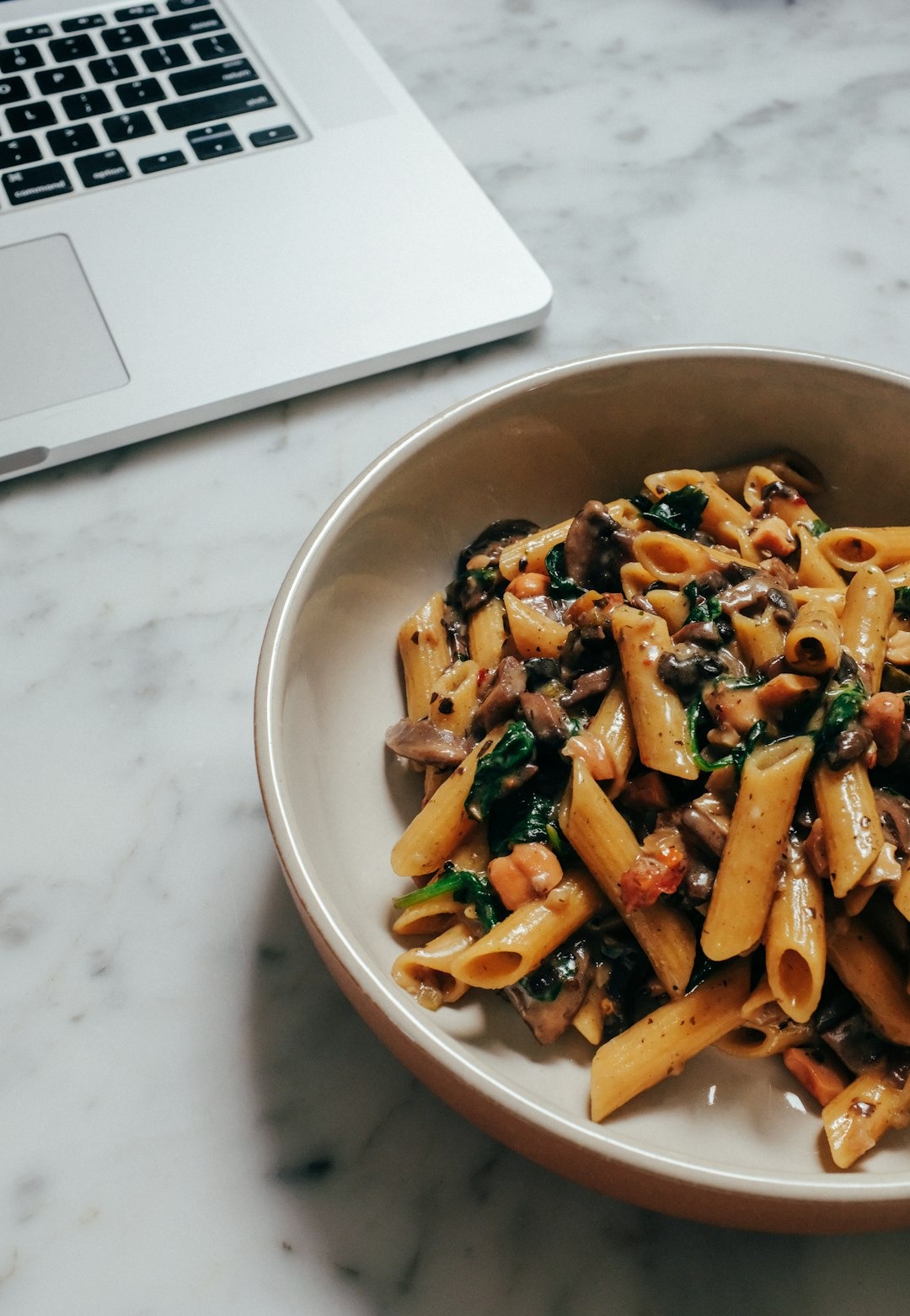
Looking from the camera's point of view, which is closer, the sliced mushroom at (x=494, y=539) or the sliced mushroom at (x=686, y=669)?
the sliced mushroom at (x=686, y=669)

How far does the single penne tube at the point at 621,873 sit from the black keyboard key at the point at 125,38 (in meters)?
1.46

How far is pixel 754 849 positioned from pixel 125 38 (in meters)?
1.60

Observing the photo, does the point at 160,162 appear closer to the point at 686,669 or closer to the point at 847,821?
the point at 686,669

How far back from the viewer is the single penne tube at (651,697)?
37.9 inches

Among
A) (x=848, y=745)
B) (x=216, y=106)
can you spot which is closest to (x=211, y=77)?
(x=216, y=106)

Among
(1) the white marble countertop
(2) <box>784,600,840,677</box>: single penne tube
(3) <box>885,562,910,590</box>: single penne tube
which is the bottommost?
(1) the white marble countertop

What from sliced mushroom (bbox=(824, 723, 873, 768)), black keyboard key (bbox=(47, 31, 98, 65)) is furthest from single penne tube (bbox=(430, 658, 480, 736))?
black keyboard key (bbox=(47, 31, 98, 65))

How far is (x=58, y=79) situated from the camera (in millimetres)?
1697

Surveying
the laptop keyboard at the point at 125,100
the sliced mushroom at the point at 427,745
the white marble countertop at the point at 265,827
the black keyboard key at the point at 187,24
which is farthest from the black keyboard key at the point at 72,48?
the sliced mushroom at the point at 427,745

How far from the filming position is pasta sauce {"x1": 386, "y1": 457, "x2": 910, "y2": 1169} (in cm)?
89

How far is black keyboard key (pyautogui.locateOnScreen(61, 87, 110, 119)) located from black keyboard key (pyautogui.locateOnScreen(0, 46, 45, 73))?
0.11 m

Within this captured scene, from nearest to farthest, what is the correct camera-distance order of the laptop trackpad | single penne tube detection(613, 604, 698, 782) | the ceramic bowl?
the ceramic bowl < single penne tube detection(613, 604, 698, 782) < the laptop trackpad

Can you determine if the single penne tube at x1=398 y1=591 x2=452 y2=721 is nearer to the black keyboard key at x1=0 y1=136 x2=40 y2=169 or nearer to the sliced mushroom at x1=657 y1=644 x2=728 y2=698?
the sliced mushroom at x1=657 y1=644 x2=728 y2=698

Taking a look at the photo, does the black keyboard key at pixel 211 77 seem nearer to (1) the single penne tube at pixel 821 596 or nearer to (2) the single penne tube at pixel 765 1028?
(1) the single penne tube at pixel 821 596
